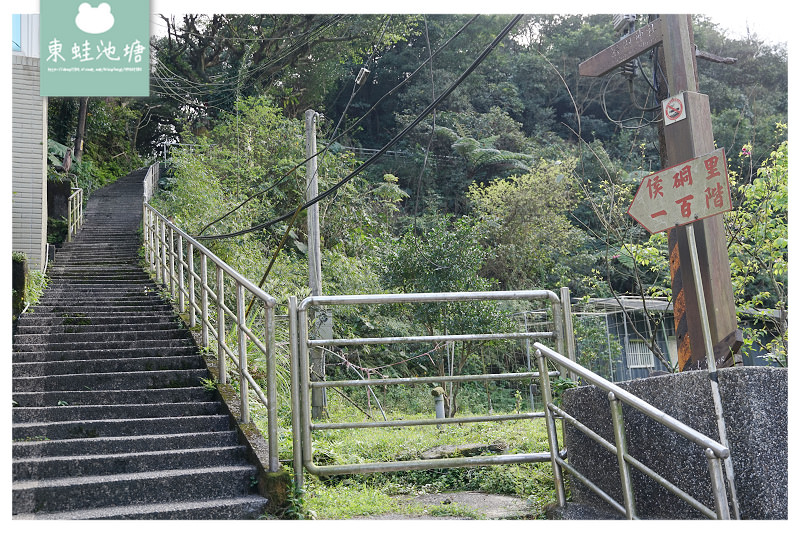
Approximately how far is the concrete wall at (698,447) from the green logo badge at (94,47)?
3.44 m

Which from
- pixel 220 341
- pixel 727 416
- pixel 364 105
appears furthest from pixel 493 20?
pixel 727 416

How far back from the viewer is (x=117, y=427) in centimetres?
473

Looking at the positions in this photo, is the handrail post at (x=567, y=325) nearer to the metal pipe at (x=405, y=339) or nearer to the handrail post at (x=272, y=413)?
the metal pipe at (x=405, y=339)

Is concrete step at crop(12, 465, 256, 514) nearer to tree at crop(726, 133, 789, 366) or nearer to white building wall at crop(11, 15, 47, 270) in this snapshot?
tree at crop(726, 133, 789, 366)

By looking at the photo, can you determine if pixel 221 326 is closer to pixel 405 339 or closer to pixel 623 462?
pixel 405 339

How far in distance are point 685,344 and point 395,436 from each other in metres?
3.29

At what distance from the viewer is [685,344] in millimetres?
4461

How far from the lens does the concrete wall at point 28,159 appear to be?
9609mm

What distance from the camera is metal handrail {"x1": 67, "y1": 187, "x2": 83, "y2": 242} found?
44.8 feet

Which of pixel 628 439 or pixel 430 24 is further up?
pixel 430 24

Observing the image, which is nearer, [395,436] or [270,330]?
[270,330]

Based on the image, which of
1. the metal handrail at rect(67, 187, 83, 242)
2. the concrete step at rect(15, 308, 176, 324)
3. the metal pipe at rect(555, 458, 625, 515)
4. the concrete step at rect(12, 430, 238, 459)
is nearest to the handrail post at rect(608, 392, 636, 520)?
the metal pipe at rect(555, 458, 625, 515)

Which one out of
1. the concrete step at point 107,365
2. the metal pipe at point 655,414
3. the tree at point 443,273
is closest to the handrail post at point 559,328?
the metal pipe at point 655,414

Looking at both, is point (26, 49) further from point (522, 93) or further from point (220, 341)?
point (522, 93)
